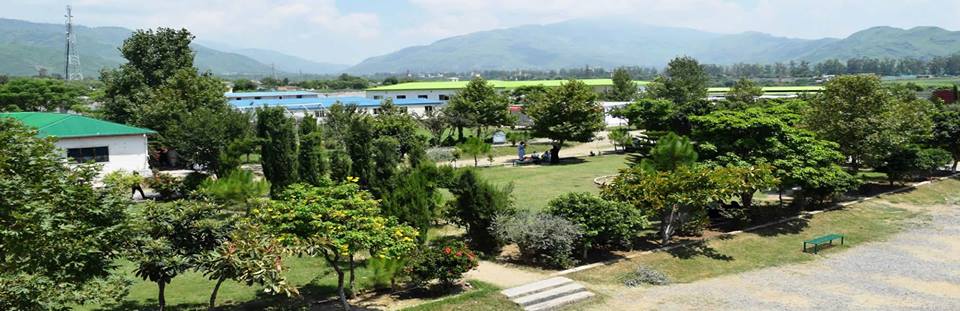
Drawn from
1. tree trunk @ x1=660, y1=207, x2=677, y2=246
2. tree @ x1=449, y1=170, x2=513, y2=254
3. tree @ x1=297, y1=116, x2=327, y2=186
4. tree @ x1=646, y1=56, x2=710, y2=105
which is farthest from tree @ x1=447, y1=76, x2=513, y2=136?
tree @ x1=449, y1=170, x2=513, y2=254

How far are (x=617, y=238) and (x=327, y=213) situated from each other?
8.33 meters

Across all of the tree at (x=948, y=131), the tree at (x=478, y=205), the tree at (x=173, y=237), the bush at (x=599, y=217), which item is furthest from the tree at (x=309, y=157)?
the tree at (x=948, y=131)

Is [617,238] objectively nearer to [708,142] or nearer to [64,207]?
[708,142]

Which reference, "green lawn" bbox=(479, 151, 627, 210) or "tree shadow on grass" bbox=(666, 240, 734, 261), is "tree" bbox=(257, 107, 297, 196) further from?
"tree shadow on grass" bbox=(666, 240, 734, 261)

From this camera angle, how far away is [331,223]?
10711 mm

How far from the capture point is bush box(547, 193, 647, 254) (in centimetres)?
1595

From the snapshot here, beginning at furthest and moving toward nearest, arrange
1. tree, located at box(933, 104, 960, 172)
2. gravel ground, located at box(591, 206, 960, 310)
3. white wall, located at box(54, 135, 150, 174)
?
tree, located at box(933, 104, 960, 172) → white wall, located at box(54, 135, 150, 174) → gravel ground, located at box(591, 206, 960, 310)

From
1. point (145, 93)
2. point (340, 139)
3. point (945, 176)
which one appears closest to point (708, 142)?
point (945, 176)

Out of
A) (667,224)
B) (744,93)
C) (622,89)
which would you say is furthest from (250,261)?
(622,89)

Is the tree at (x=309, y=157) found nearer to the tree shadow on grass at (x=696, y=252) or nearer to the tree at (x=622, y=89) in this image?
the tree shadow on grass at (x=696, y=252)

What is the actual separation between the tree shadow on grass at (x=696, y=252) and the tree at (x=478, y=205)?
4.59m

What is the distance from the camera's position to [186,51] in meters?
39.3

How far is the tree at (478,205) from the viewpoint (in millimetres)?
16453

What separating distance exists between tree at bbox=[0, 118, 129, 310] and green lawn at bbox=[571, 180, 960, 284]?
9.55 m
